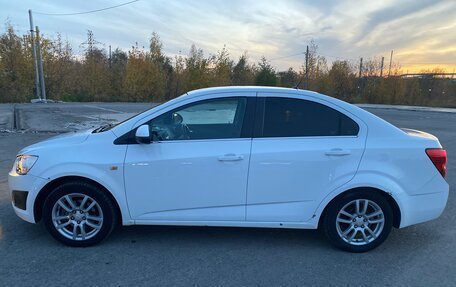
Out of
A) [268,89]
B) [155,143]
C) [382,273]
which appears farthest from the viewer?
[268,89]

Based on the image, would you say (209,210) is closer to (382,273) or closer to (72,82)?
(382,273)

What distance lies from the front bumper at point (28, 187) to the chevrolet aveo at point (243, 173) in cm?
1

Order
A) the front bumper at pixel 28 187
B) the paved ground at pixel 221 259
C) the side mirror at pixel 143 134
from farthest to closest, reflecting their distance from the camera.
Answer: the front bumper at pixel 28 187
the side mirror at pixel 143 134
the paved ground at pixel 221 259

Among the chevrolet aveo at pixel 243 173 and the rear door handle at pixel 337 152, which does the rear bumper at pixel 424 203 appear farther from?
the rear door handle at pixel 337 152

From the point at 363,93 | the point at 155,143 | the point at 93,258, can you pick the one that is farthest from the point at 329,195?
the point at 363,93

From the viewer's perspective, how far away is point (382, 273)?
11.1ft

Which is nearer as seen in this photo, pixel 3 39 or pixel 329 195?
pixel 329 195

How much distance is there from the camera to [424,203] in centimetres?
379

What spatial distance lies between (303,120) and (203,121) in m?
1.04

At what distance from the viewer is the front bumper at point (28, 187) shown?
367cm

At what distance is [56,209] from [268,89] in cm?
250

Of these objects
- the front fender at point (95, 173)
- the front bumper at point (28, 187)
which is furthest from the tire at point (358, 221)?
the front bumper at point (28, 187)

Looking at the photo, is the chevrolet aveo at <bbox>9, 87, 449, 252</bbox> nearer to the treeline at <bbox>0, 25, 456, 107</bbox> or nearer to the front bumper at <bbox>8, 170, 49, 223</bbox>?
the front bumper at <bbox>8, 170, 49, 223</bbox>

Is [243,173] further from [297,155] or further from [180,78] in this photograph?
[180,78]
